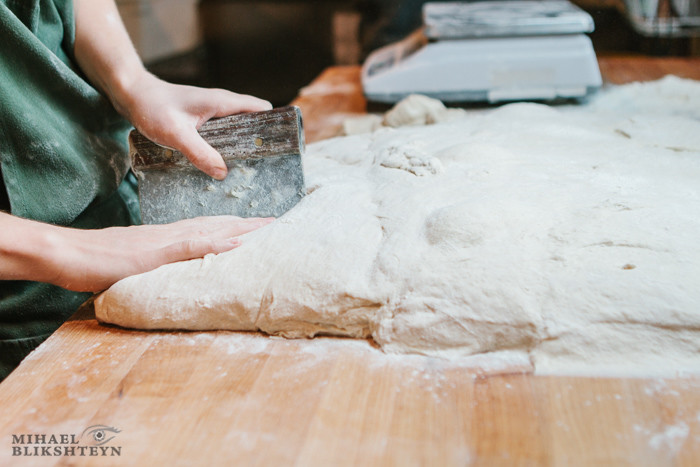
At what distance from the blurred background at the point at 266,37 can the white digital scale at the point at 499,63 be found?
1.06 metres

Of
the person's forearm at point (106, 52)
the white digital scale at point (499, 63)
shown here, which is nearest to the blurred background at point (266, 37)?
the white digital scale at point (499, 63)

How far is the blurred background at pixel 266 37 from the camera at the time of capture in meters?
3.15

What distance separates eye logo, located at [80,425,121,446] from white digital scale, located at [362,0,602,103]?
5.09 ft

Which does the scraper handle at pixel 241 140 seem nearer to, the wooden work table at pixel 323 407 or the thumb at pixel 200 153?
the thumb at pixel 200 153

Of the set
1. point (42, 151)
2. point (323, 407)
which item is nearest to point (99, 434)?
point (323, 407)

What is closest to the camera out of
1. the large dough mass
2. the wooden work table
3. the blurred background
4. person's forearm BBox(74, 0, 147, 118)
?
the wooden work table

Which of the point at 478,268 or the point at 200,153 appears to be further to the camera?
the point at 200,153

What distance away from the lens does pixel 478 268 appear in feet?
3.06

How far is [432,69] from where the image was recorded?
1990 mm

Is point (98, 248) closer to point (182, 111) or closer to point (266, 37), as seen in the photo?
point (182, 111)

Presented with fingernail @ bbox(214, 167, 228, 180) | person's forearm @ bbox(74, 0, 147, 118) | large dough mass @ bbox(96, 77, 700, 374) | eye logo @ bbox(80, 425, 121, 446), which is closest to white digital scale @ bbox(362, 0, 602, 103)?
large dough mass @ bbox(96, 77, 700, 374)

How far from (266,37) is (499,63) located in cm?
231

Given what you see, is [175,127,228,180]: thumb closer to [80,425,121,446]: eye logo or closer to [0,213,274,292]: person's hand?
[0,213,274,292]: person's hand

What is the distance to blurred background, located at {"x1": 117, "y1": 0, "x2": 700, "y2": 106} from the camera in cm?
315
